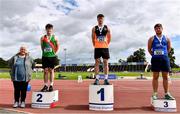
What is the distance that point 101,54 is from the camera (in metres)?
9.06

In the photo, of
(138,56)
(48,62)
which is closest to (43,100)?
(48,62)

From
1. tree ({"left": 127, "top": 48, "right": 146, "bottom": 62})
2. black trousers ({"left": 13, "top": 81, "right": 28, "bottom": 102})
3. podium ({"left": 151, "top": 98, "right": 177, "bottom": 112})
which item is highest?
tree ({"left": 127, "top": 48, "right": 146, "bottom": 62})

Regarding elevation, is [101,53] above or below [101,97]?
above

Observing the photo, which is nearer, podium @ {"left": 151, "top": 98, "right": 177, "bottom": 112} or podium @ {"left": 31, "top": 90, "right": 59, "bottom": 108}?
podium @ {"left": 151, "top": 98, "right": 177, "bottom": 112}

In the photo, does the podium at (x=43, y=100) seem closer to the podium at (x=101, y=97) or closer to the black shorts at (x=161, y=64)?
the podium at (x=101, y=97)

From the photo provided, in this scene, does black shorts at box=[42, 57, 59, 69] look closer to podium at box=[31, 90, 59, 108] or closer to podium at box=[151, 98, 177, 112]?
podium at box=[31, 90, 59, 108]

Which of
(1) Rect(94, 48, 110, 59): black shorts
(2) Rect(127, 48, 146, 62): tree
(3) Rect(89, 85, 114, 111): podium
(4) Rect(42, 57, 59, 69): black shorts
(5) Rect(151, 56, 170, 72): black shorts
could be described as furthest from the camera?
(2) Rect(127, 48, 146, 62): tree

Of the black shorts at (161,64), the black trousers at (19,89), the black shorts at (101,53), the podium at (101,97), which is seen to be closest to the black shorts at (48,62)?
the black trousers at (19,89)

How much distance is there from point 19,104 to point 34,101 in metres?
0.45

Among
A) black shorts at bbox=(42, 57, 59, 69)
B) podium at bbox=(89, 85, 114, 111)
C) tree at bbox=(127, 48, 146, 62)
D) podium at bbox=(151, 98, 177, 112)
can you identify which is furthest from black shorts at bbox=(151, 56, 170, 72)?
tree at bbox=(127, 48, 146, 62)

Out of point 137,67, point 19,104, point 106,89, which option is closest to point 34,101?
point 19,104

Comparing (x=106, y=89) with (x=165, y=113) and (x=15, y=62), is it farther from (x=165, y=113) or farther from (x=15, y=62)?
(x=15, y=62)

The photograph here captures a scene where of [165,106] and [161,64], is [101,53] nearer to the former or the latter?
[161,64]

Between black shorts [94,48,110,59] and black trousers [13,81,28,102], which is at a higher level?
black shorts [94,48,110,59]
